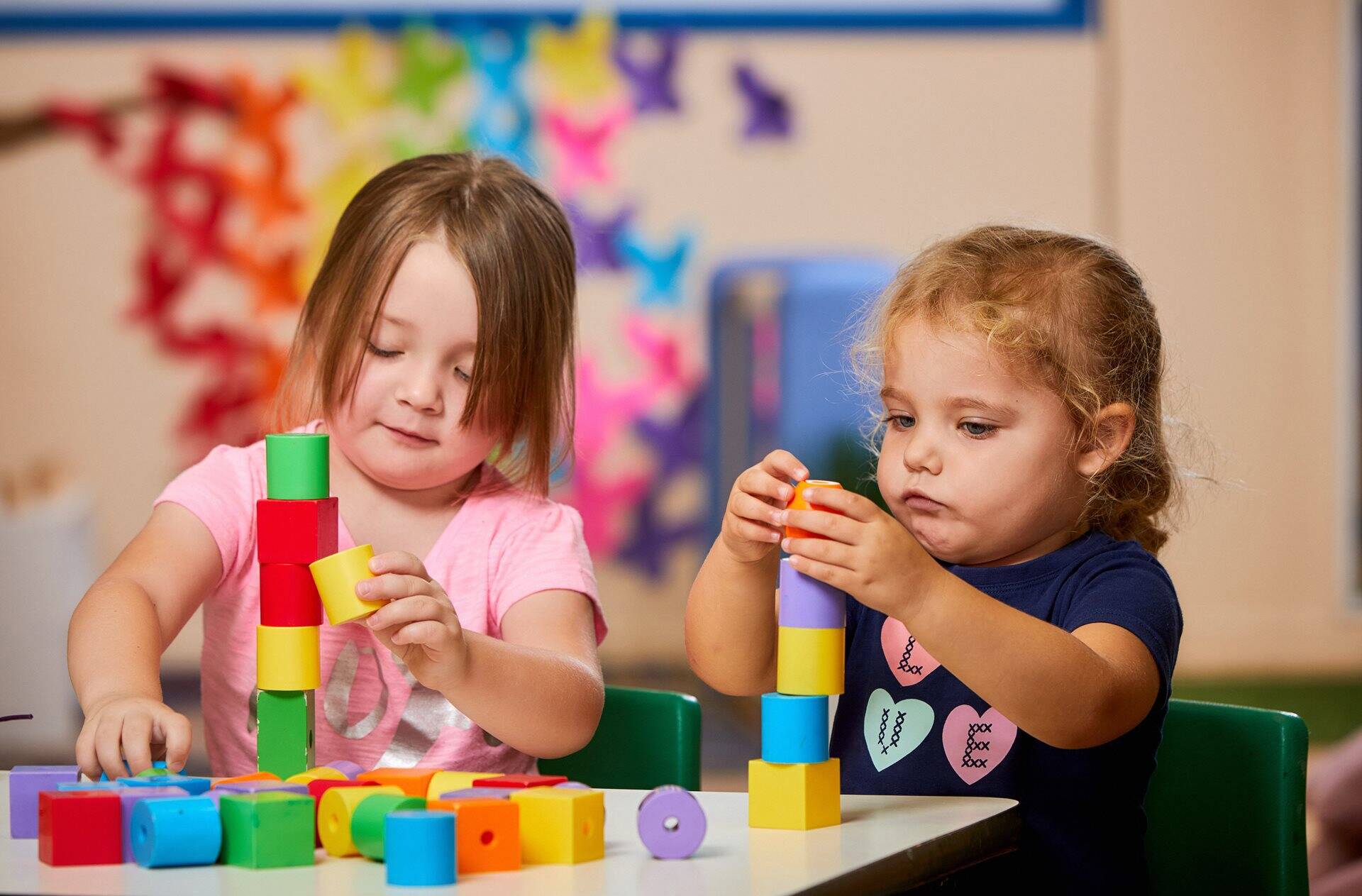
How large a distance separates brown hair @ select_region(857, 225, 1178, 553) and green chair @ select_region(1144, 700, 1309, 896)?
0.15 meters

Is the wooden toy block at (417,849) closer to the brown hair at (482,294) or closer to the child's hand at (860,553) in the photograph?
the child's hand at (860,553)

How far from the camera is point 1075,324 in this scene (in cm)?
106

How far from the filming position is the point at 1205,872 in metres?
1.08

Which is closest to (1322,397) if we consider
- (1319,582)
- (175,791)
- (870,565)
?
(1319,582)

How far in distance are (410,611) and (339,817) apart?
0.14 m

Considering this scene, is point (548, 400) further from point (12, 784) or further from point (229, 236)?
point (229, 236)

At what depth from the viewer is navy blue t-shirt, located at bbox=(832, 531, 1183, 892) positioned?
98 cm

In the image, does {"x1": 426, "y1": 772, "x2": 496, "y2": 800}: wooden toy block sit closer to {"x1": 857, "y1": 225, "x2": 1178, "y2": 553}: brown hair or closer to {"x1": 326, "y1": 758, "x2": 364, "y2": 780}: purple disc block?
{"x1": 326, "y1": 758, "x2": 364, "y2": 780}: purple disc block

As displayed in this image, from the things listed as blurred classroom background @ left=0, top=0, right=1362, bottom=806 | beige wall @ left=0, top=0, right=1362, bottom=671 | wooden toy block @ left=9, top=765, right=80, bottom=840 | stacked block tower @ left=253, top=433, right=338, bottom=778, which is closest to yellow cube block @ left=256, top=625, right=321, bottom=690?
stacked block tower @ left=253, top=433, right=338, bottom=778

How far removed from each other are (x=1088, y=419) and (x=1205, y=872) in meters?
0.34

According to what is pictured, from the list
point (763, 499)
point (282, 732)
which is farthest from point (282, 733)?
point (763, 499)

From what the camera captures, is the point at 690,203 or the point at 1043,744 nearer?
the point at 1043,744

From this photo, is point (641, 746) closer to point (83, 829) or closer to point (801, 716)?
point (801, 716)

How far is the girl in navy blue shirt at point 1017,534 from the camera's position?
973mm
